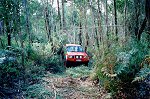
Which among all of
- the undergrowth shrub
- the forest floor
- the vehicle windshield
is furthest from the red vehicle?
the undergrowth shrub

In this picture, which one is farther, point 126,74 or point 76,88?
point 76,88

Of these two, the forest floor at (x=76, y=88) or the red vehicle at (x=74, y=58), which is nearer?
the forest floor at (x=76, y=88)

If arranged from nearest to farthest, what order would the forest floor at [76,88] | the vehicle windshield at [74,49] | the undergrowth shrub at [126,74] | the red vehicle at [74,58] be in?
the undergrowth shrub at [126,74], the forest floor at [76,88], the red vehicle at [74,58], the vehicle windshield at [74,49]

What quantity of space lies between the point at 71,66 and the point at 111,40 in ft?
22.1

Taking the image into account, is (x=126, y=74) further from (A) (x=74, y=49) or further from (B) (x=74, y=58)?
(A) (x=74, y=49)

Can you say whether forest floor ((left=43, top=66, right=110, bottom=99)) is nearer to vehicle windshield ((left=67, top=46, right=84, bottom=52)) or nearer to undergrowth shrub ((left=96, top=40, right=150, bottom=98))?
undergrowth shrub ((left=96, top=40, right=150, bottom=98))

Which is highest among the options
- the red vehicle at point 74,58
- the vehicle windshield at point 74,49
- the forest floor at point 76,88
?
the vehicle windshield at point 74,49

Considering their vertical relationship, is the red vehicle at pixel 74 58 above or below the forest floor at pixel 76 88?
above

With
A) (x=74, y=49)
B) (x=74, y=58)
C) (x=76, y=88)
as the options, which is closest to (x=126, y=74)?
(x=76, y=88)

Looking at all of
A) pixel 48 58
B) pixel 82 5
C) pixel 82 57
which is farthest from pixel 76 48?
pixel 82 5

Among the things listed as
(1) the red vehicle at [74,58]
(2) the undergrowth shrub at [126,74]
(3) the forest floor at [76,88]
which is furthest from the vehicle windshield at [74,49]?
(2) the undergrowth shrub at [126,74]

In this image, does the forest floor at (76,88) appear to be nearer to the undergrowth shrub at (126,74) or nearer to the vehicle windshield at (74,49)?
the undergrowth shrub at (126,74)

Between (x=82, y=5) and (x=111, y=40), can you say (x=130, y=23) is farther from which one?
(x=82, y=5)

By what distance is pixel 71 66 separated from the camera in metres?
15.6
